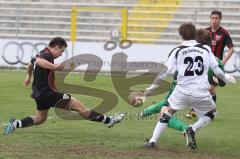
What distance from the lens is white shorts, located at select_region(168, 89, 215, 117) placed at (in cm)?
Result: 873

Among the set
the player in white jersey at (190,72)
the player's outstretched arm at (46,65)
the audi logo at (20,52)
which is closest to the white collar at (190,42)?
the player in white jersey at (190,72)

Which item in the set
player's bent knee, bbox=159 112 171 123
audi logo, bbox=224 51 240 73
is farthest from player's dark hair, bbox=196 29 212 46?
Result: audi logo, bbox=224 51 240 73

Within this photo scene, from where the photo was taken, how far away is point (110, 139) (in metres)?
9.78

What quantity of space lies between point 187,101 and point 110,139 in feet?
5.26

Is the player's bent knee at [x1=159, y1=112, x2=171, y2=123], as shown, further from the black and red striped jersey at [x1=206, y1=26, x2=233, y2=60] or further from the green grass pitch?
the black and red striped jersey at [x1=206, y1=26, x2=233, y2=60]

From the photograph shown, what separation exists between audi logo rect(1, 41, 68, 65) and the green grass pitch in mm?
11803

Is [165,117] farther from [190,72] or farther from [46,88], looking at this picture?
[46,88]

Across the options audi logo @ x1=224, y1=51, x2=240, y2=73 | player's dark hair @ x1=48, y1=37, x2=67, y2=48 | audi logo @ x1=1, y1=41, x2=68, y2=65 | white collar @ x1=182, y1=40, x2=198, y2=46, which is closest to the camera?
white collar @ x1=182, y1=40, x2=198, y2=46

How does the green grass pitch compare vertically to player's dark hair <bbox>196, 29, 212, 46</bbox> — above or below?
below

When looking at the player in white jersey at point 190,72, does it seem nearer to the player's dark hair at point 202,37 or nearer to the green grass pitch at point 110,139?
the green grass pitch at point 110,139

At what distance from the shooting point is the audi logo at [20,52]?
26062 millimetres

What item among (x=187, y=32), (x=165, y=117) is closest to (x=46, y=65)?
(x=165, y=117)

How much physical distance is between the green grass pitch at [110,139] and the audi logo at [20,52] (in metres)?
11.8

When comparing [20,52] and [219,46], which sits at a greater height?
[219,46]
